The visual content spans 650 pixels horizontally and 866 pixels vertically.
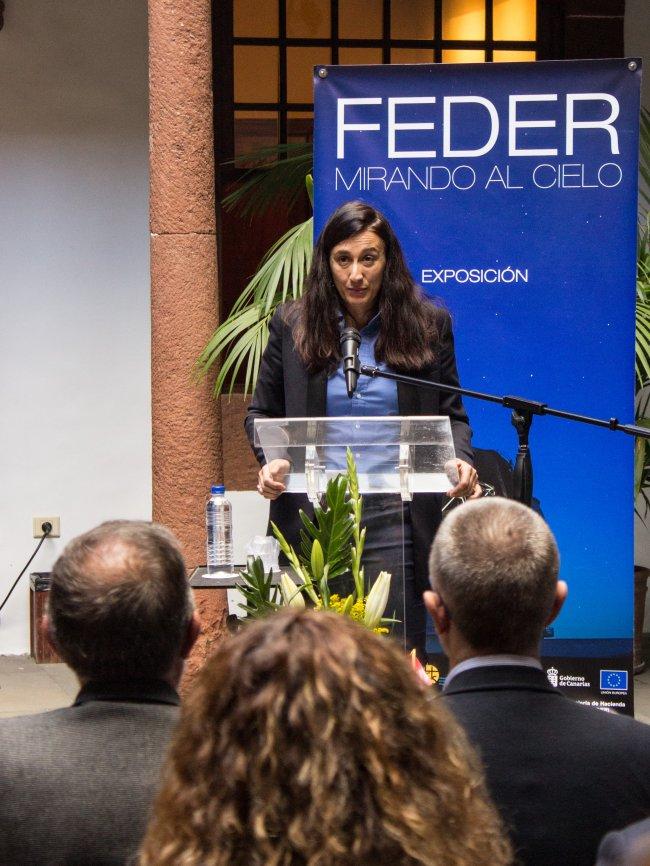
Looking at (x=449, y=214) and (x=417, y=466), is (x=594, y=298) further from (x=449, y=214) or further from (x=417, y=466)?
(x=417, y=466)

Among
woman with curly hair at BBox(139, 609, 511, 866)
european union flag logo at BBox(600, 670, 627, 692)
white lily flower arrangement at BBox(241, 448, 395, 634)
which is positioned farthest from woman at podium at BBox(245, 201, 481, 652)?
woman with curly hair at BBox(139, 609, 511, 866)

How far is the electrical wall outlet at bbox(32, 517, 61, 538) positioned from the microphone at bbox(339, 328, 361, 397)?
3829 mm

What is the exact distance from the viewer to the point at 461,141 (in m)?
4.48

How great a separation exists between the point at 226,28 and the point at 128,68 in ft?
1.92

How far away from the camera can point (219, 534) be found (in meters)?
3.59

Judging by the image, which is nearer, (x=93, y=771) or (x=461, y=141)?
(x=93, y=771)

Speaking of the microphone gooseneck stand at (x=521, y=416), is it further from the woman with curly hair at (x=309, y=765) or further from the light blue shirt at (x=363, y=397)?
the woman with curly hair at (x=309, y=765)

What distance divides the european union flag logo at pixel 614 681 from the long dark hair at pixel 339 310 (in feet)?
4.90

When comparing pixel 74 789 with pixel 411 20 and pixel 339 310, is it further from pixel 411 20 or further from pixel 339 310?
pixel 411 20

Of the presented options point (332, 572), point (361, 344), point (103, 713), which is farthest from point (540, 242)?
point (103, 713)

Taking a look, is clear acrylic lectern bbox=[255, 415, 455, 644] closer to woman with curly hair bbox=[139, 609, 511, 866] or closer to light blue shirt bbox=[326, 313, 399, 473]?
light blue shirt bbox=[326, 313, 399, 473]

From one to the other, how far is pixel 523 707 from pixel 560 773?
0.37 feet

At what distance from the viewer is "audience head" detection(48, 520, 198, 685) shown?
177 cm

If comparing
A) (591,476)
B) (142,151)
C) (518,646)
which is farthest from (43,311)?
(518,646)
